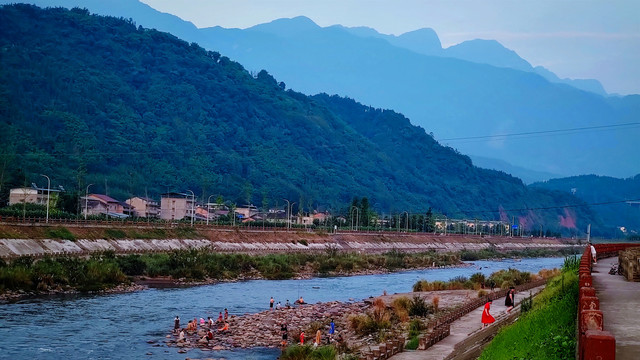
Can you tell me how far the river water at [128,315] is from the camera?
36.8m

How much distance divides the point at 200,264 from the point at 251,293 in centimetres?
1584

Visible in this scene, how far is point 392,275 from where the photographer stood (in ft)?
325

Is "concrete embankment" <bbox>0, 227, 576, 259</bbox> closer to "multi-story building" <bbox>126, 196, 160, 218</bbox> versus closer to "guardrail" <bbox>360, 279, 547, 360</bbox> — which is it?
"guardrail" <bbox>360, 279, 547, 360</bbox>

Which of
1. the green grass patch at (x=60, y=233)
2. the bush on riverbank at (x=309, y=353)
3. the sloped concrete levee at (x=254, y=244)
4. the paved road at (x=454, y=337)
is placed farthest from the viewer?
the green grass patch at (x=60, y=233)

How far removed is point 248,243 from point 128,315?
69580mm

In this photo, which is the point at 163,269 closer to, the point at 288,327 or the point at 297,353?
the point at 288,327

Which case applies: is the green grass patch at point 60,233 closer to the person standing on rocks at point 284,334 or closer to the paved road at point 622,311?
the person standing on rocks at point 284,334

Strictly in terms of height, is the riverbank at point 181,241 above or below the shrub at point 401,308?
above

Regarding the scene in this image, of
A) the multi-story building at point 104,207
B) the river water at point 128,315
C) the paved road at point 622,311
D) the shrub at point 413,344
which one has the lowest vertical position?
the river water at point 128,315

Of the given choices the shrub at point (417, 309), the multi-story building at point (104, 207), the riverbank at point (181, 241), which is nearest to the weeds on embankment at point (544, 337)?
the shrub at point (417, 309)

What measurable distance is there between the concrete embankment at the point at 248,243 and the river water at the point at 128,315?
51.7 feet

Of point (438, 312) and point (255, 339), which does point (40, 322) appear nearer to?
point (255, 339)

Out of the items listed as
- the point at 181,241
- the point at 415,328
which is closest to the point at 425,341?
the point at 415,328

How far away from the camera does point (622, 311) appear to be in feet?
71.4
